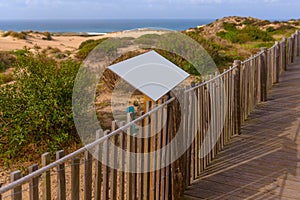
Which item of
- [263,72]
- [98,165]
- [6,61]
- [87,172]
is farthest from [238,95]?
[6,61]

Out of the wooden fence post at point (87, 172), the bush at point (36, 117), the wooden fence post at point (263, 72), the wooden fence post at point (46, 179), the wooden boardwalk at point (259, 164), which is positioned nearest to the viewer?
the wooden fence post at point (46, 179)

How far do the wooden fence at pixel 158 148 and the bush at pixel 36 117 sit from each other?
129cm

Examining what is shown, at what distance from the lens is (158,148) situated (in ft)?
11.9

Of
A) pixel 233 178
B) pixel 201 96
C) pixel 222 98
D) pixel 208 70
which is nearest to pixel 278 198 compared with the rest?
pixel 233 178

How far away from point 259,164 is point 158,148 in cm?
202

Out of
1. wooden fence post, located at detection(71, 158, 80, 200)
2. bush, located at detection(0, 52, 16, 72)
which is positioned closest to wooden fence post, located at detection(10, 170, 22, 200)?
wooden fence post, located at detection(71, 158, 80, 200)

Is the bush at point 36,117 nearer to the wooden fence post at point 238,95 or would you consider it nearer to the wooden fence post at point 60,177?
the wooden fence post at point 238,95

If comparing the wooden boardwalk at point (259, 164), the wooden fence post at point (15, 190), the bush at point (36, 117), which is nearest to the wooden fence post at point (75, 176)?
the wooden fence post at point (15, 190)

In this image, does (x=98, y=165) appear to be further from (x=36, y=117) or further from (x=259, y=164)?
(x=36, y=117)

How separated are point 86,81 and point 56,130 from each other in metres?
1.61

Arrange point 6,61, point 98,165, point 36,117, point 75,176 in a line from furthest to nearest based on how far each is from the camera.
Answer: point 6,61
point 36,117
point 98,165
point 75,176

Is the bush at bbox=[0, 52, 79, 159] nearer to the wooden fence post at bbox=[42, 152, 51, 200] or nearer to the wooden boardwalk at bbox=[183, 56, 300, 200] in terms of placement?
the wooden boardwalk at bbox=[183, 56, 300, 200]

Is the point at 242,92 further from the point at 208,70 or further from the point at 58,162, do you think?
the point at 208,70

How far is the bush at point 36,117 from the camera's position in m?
6.02
